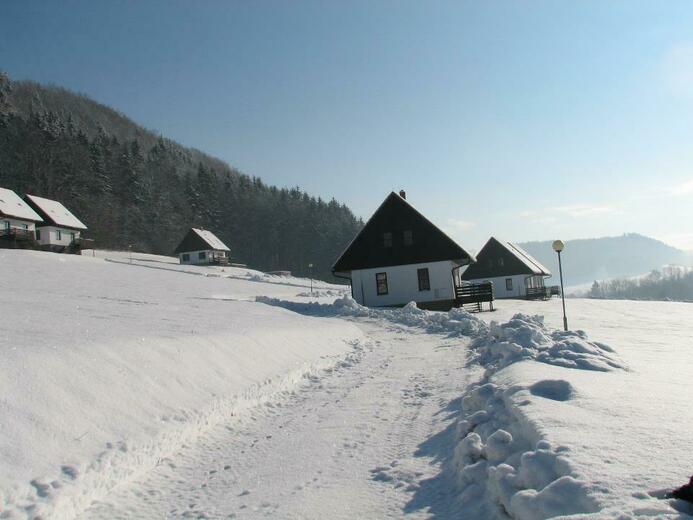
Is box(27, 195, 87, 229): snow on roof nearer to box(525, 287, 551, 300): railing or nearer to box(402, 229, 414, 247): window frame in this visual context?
box(402, 229, 414, 247): window frame

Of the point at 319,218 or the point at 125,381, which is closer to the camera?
the point at 125,381

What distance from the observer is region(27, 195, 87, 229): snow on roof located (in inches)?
1909

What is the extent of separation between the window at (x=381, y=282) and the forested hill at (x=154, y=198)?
181 feet

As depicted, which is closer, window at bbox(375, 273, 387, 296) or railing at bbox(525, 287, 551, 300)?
window at bbox(375, 273, 387, 296)

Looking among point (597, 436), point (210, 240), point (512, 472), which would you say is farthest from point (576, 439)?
point (210, 240)

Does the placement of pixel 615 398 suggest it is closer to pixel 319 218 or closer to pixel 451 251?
pixel 451 251

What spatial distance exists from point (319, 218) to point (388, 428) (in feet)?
304

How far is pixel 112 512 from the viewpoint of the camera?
436cm

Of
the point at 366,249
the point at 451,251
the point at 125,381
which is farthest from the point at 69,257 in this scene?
the point at 125,381

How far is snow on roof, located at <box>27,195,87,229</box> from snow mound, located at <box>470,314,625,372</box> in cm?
5080

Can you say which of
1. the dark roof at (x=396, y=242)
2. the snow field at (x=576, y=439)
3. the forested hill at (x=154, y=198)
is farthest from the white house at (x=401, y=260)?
the forested hill at (x=154, y=198)

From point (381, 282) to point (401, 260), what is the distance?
2.03 meters

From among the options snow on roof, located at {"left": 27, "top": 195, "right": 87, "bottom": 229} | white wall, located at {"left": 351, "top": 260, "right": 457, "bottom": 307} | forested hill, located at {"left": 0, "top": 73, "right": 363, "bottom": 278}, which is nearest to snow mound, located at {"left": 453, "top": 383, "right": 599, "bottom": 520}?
white wall, located at {"left": 351, "top": 260, "right": 457, "bottom": 307}

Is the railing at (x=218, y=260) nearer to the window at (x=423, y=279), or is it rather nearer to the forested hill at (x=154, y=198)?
A: the forested hill at (x=154, y=198)
